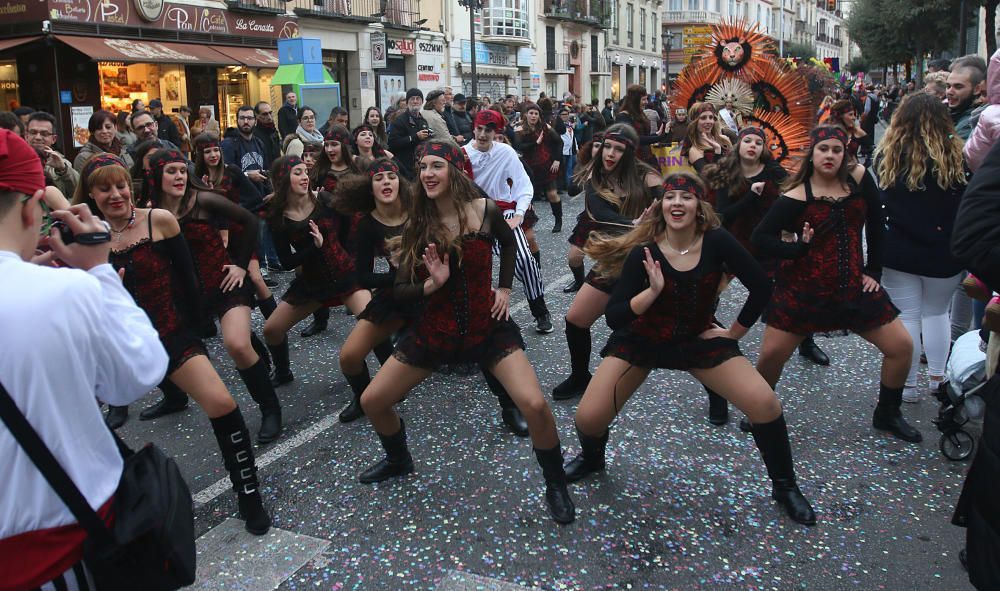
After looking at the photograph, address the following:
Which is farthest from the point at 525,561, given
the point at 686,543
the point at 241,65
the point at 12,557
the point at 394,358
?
the point at 241,65

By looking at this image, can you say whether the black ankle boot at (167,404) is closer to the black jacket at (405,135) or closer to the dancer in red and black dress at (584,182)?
the dancer in red and black dress at (584,182)

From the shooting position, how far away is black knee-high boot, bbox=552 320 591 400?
5320mm

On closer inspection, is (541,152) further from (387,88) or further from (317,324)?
(387,88)

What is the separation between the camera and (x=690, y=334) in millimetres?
3816

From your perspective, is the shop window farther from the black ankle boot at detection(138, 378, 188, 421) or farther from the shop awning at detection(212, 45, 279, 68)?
the black ankle boot at detection(138, 378, 188, 421)

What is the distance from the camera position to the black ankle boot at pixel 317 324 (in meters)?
7.09

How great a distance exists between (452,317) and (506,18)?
36470 mm

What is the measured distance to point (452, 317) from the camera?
12.8 feet

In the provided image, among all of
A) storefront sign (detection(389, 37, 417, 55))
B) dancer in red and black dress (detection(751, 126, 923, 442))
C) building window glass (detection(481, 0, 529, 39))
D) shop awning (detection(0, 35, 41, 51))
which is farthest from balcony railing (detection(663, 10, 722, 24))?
dancer in red and black dress (detection(751, 126, 923, 442))

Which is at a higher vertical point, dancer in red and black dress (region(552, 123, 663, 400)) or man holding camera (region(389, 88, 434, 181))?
man holding camera (region(389, 88, 434, 181))

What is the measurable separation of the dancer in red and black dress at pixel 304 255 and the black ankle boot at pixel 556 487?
206 cm

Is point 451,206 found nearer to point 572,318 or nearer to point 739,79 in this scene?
point 572,318

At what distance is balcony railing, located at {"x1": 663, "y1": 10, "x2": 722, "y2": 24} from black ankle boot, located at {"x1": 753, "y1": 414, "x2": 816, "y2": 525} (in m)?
63.7

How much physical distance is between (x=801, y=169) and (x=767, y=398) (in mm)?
1622
